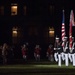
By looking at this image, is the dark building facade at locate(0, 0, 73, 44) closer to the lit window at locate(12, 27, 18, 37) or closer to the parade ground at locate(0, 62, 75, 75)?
the lit window at locate(12, 27, 18, 37)

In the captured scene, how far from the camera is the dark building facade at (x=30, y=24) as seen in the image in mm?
71562

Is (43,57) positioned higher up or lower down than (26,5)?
lower down

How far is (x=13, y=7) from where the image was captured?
73.1 meters

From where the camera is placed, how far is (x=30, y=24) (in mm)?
71875

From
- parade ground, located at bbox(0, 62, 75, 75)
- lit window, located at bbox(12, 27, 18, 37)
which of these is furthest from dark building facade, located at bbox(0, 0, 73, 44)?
parade ground, located at bbox(0, 62, 75, 75)

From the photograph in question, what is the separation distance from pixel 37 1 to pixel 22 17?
3620 millimetres

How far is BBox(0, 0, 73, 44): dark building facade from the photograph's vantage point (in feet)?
235

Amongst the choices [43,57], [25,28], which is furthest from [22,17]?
[43,57]

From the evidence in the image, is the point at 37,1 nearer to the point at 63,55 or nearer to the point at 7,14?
the point at 7,14
